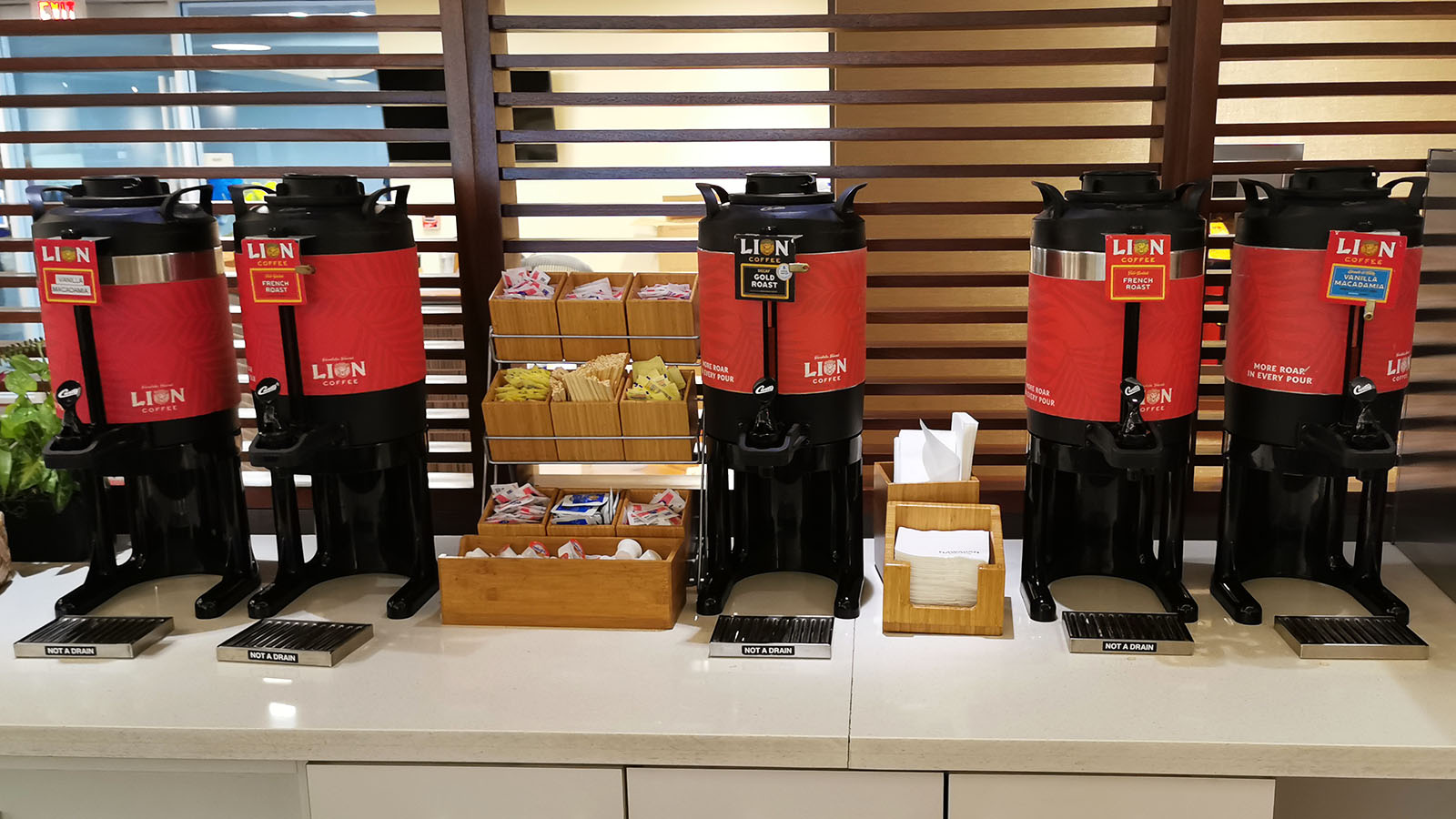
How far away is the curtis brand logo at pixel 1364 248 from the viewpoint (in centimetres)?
165

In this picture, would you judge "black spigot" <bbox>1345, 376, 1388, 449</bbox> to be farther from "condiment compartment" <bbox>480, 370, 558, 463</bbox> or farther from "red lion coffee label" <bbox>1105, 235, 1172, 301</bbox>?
"condiment compartment" <bbox>480, 370, 558, 463</bbox>

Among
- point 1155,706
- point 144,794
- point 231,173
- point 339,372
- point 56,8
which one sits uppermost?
point 56,8

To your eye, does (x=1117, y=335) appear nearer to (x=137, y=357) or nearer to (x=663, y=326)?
(x=663, y=326)

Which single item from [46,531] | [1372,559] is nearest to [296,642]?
[46,531]

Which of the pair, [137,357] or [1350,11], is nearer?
[137,357]

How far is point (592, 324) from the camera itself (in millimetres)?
2127

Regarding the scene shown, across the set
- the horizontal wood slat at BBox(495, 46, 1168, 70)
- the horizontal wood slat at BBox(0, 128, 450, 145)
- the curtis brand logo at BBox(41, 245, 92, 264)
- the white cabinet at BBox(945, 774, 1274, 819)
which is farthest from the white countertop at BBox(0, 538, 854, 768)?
the horizontal wood slat at BBox(495, 46, 1168, 70)

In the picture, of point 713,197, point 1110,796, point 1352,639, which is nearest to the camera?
point 1110,796

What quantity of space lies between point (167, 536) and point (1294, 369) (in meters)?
2.03

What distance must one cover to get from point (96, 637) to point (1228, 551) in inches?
76.6

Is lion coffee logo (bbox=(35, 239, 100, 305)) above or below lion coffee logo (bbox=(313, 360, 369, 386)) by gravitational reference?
above

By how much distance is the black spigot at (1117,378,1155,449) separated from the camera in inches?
68.0

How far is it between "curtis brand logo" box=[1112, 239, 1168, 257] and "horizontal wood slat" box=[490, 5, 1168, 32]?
64cm

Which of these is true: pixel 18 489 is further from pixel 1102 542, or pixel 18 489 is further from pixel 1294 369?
pixel 1294 369
